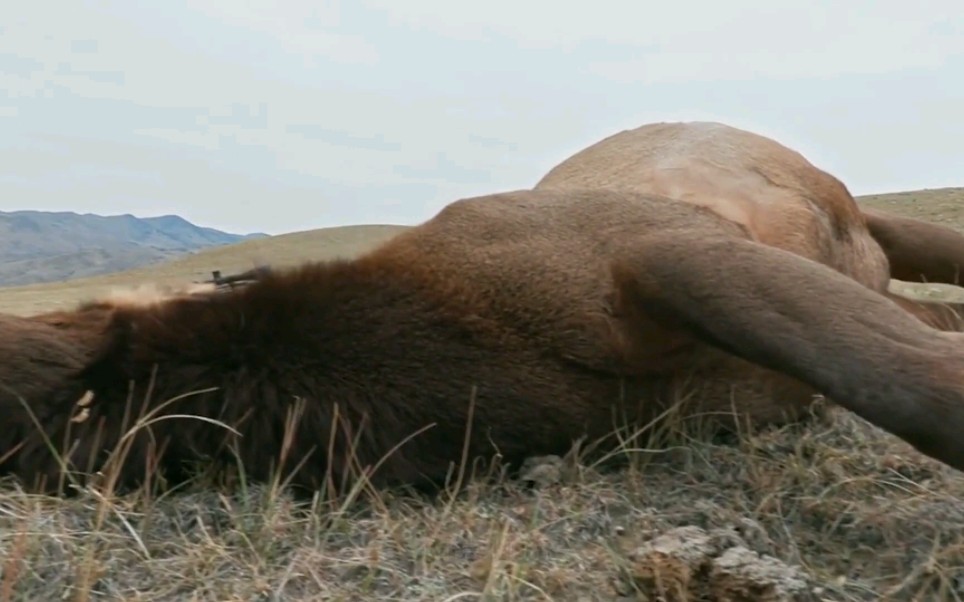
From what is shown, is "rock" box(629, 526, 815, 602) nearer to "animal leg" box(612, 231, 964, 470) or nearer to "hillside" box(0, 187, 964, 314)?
"animal leg" box(612, 231, 964, 470)

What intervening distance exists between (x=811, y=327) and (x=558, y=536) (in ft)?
2.31

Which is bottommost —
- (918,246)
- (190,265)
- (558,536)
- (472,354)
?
(558,536)

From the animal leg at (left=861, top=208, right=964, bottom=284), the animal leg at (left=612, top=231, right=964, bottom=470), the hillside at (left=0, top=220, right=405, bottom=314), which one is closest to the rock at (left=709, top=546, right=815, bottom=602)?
the animal leg at (left=612, top=231, right=964, bottom=470)

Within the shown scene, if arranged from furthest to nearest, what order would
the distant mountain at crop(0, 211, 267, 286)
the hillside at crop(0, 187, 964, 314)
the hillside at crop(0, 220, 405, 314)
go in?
the distant mountain at crop(0, 211, 267, 286)
the hillside at crop(0, 220, 405, 314)
the hillside at crop(0, 187, 964, 314)

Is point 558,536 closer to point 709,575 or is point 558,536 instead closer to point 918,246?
point 709,575

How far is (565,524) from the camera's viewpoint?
7.80 ft

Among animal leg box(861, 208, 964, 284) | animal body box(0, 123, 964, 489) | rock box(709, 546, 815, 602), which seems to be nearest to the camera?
rock box(709, 546, 815, 602)

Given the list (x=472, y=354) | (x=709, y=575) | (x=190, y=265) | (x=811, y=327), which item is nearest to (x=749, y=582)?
(x=709, y=575)

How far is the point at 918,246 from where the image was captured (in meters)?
4.52

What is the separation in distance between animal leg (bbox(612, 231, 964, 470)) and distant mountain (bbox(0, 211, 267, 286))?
28.9ft

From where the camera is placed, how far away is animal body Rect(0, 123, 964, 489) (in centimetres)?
243

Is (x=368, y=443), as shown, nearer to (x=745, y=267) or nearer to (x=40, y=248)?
(x=745, y=267)

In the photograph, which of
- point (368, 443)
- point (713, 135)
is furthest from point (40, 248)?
point (368, 443)

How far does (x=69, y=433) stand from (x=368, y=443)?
2.17 feet
